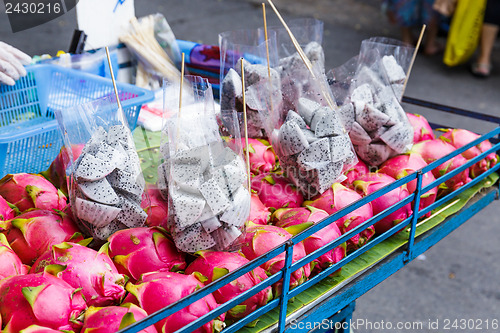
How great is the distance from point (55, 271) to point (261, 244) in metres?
0.45

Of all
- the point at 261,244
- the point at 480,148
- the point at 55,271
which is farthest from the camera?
the point at 480,148

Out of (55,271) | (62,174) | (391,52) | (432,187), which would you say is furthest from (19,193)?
(391,52)

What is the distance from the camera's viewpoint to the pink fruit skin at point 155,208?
125 centimetres

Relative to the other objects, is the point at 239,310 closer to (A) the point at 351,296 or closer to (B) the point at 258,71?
(A) the point at 351,296

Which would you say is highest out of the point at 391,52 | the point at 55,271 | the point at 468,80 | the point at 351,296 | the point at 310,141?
the point at 391,52

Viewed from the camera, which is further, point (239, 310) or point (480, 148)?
point (480, 148)

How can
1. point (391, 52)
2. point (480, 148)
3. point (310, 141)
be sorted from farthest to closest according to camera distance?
1. point (391, 52)
2. point (480, 148)
3. point (310, 141)

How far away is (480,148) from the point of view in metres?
1.80

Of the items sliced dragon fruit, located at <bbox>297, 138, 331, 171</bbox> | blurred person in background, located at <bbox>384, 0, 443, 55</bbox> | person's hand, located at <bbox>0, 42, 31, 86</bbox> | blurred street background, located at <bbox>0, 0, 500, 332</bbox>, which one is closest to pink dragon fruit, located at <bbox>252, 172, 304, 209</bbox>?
sliced dragon fruit, located at <bbox>297, 138, 331, 171</bbox>

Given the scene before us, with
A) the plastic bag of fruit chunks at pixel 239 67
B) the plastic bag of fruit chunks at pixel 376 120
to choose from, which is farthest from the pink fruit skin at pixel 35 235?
the plastic bag of fruit chunks at pixel 376 120

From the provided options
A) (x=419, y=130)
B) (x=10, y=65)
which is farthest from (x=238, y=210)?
(x=10, y=65)

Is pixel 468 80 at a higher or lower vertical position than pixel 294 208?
lower

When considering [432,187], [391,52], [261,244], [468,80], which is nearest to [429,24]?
[468,80]

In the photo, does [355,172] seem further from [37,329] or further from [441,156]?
[37,329]
